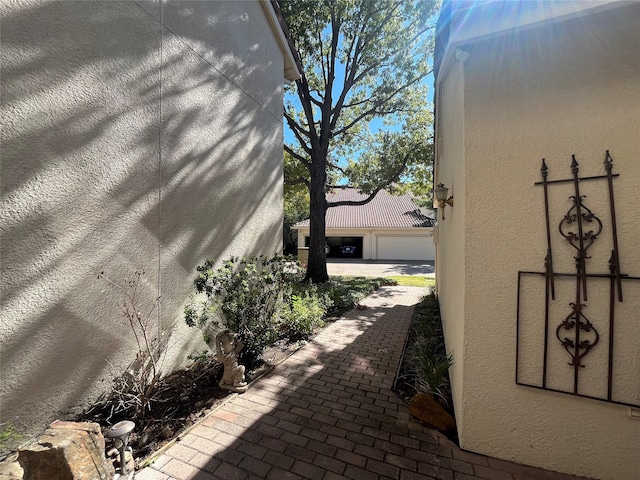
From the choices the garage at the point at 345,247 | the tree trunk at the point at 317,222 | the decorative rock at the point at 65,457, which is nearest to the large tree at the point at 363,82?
the tree trunk at the point at 317,222

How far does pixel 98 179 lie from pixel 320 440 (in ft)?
12.9

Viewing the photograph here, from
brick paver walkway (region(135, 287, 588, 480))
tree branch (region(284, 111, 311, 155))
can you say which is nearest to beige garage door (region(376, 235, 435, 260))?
tree branch (region(284, 111, 311, 155))

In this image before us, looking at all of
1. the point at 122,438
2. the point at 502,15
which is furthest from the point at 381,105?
the point at 122,438

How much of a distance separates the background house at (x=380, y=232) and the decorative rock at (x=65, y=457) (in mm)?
21887

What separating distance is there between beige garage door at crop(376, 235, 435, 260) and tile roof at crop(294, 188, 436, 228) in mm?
1187

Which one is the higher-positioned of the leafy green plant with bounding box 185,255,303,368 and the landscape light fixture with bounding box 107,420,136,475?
the leafy green plant with bounding box 185,255,303,368

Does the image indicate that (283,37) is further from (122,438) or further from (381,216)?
(381,216)

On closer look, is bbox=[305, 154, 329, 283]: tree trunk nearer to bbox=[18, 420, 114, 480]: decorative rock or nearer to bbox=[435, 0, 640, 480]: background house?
bbox=[435, 0, 640, 480]: background house

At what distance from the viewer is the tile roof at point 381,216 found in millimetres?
25750

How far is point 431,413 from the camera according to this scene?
318 cm

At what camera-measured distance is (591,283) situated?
7.88ft

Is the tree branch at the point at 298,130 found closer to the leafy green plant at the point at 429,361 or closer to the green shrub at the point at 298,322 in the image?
the green shrub at the point at 298,322

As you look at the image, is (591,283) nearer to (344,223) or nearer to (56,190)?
(56,190)

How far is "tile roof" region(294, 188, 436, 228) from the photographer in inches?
1014
